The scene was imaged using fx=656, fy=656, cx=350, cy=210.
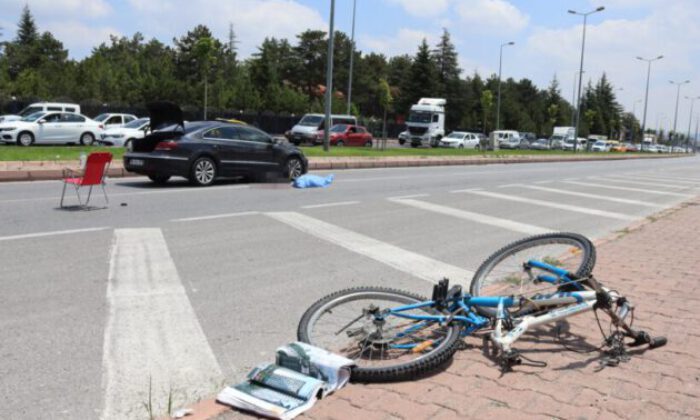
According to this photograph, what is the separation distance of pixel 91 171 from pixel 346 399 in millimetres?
7964

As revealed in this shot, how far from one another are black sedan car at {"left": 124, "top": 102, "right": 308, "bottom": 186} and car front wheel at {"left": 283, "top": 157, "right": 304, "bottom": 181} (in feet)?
0.58

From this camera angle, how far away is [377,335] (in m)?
3.87

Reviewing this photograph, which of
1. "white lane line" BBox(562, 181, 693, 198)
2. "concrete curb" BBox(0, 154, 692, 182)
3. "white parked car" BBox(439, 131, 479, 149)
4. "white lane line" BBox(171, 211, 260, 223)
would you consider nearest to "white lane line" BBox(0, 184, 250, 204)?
"concrete curb" BBox(0, 154, 692, 182)

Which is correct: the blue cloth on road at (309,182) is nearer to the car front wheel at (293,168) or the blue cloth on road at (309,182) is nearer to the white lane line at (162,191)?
the car front wheel at (293,168)

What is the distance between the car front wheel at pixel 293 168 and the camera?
54.2ft

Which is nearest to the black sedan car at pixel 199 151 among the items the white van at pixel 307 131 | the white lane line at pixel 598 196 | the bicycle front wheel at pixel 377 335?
the white lane line at pixel 598 196

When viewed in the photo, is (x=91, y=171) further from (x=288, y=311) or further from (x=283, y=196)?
(x=288, y=311)

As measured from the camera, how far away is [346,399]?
11.1 feet

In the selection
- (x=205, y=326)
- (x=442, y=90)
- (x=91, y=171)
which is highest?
(x=442, y=90)

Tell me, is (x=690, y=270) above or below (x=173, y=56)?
below

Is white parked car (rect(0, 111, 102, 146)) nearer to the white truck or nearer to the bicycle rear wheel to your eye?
the white truck

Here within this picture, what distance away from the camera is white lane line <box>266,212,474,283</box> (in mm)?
6809

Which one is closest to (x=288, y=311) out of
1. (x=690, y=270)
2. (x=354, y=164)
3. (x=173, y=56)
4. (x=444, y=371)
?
(x=444, y=371)

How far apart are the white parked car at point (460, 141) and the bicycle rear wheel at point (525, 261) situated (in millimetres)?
44726
